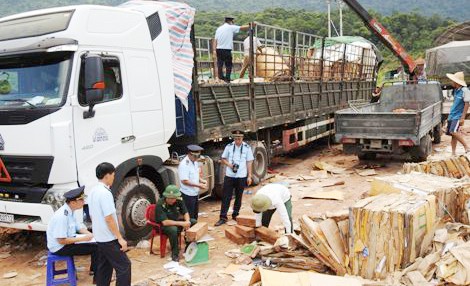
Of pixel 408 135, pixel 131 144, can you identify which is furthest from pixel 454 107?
pixel 131 144

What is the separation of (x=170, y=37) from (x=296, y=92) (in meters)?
4.33

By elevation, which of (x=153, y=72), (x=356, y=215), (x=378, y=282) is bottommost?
(x=378, y=282)

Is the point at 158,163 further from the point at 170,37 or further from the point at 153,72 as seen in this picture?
the point at 170,37

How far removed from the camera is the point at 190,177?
19.7 ft

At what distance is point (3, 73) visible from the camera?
16.5 ft

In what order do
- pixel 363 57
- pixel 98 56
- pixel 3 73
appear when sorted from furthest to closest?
pixel 363 57
pixel 3 73
pixel 98 56

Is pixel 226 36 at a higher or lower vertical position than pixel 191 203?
higher

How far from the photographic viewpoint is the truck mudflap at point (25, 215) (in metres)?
4.77

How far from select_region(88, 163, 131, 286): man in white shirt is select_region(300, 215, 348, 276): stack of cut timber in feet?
5.88

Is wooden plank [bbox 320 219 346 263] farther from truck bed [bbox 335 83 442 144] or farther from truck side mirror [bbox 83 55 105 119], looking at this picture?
truck bed [bbox 335 83 442 144]

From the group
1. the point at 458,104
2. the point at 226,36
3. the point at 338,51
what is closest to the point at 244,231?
the point at 226,36

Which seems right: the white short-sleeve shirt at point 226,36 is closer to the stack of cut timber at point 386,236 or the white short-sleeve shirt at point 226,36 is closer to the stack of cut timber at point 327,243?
the stack of cut timber at point 327,243

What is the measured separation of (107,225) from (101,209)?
153mm

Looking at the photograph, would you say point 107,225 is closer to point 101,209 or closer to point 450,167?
point 101,209
